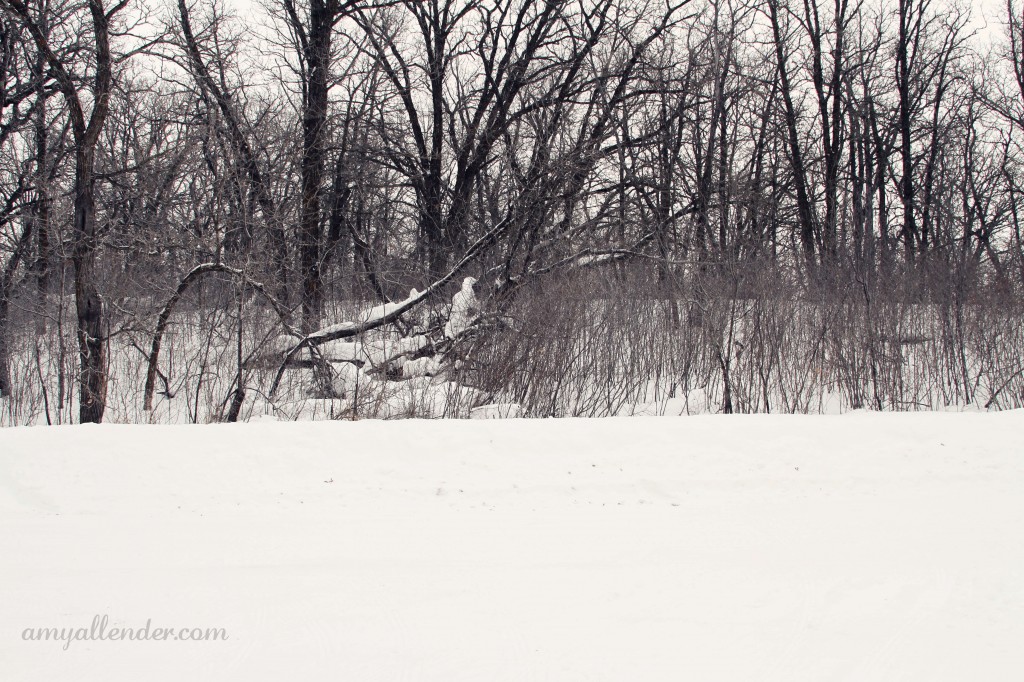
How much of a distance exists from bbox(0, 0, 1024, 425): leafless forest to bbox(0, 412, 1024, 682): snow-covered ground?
3.15m

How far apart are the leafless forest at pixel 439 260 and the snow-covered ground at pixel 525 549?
3.15 meters

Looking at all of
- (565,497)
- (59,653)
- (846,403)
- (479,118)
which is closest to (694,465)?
(565,497)

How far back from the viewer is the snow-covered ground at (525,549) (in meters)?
3.54

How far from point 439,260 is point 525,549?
11673 mm

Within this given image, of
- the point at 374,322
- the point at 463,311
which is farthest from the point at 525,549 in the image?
the point at 374,322

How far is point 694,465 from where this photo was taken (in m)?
6.54

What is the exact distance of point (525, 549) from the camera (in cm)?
487

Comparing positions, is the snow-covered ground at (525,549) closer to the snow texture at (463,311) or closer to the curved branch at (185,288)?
the curved branch at (185,288)

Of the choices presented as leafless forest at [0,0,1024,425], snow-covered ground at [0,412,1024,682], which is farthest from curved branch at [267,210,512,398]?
snow-covered ground at [0,412,1024,682]

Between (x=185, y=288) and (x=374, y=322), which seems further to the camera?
(x=374, y=322)

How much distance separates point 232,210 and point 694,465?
11381mm

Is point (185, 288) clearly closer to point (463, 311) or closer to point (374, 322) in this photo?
point (374, 322)

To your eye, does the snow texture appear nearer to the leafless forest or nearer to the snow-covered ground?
the leafless forest

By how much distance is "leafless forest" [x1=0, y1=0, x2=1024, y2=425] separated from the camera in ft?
35.0
